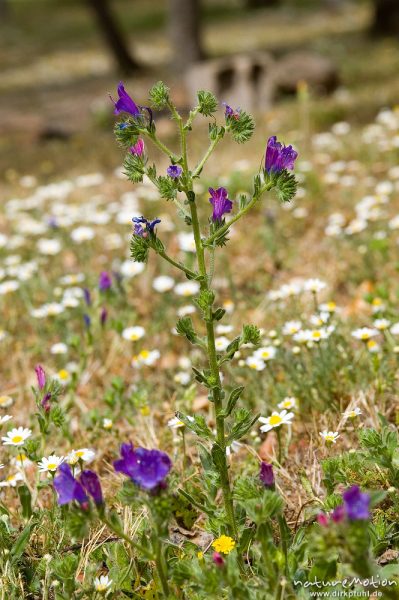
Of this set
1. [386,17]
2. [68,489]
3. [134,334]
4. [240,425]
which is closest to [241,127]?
[240,425]

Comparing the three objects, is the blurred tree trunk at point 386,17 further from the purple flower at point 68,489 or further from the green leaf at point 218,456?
the purple flower at point 68,489

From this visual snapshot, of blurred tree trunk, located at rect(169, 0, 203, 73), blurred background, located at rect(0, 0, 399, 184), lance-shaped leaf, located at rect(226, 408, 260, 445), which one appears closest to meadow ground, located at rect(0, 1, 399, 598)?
lance-shaped leaf, located at rect(226, 408, 260, 445)

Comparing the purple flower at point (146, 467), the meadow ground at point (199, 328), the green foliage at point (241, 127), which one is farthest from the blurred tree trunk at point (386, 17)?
the purple flower at point (146, 467)

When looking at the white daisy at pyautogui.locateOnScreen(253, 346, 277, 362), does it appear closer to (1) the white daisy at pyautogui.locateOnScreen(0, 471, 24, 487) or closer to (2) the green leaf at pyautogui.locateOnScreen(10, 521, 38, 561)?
(1) the white daisy at pyautogui.locateOnScreen(0, 471, 24, 487)

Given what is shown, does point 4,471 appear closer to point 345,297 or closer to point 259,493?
point 259,493

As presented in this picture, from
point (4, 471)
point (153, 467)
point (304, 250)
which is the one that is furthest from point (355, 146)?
point (153, 467)

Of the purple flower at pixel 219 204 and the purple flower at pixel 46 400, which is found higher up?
the purple flower at pixel 219 204
